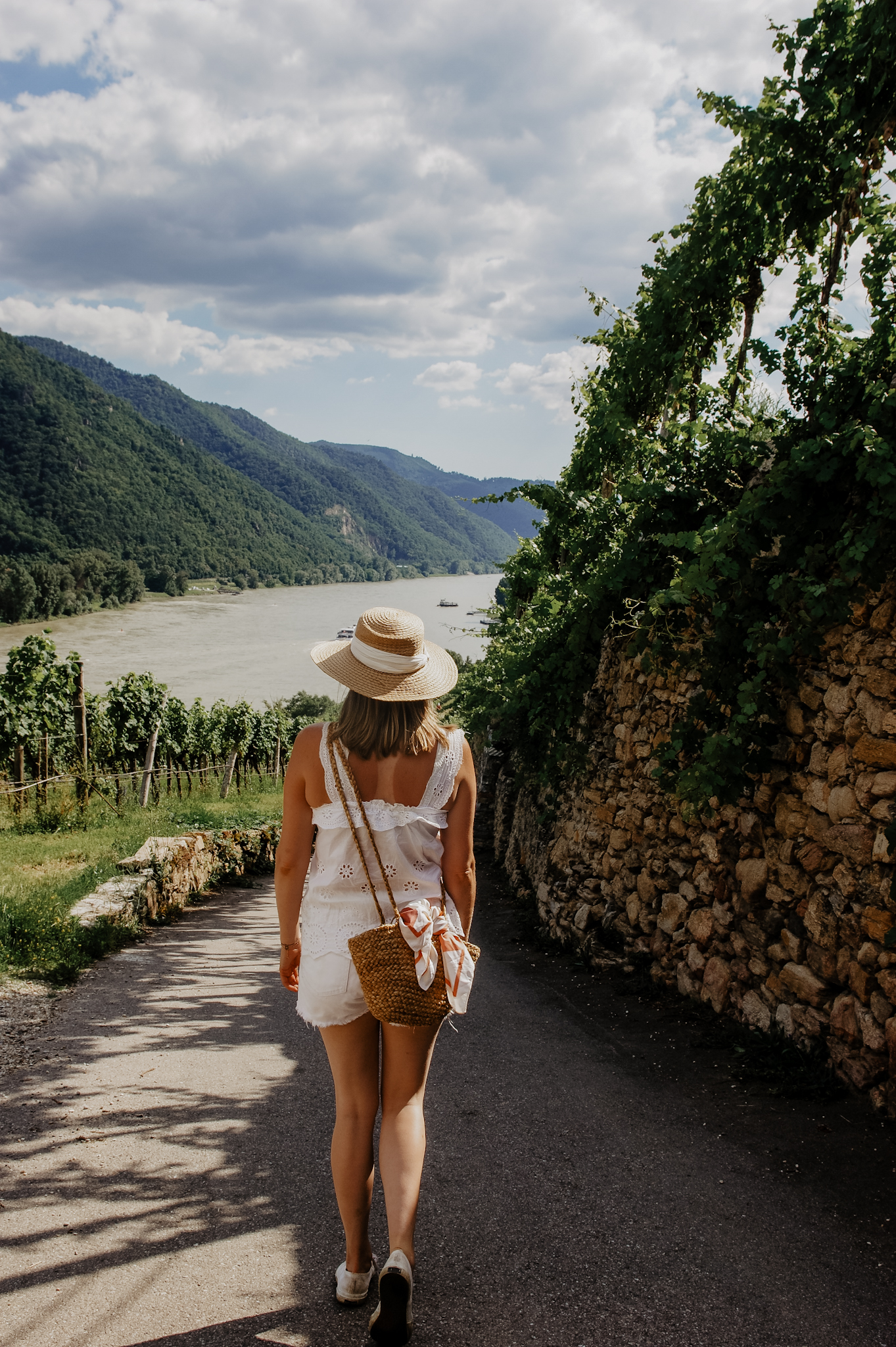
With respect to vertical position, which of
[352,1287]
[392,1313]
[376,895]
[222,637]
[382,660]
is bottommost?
[222,637]

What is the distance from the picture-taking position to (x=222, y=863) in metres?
7.91

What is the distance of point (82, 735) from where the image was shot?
11.4 m

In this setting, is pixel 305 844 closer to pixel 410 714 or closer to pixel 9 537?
pixel 410 714

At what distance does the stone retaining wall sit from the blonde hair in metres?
4.07

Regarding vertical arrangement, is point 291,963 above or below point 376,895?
below

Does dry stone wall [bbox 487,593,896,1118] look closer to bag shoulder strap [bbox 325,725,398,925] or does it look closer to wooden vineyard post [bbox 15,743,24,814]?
bag shoulder strap [bbox 325,725,398,925]

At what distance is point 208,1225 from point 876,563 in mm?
3142

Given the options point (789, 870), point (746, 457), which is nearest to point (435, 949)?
point (789, 870)

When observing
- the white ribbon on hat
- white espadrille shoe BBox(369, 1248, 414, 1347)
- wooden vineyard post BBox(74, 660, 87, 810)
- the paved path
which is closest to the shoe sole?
white espadrille shoe BBox(369, 1248, 414, 1347)

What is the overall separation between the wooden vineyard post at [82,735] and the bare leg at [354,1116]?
28.3 feet

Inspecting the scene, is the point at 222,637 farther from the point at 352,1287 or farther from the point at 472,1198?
the point at 352,1287

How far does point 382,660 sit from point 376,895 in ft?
1.90

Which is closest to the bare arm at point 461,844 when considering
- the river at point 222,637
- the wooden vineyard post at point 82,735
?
the wooden vineyard post at point 82,735

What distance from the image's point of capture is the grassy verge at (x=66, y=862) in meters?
4.59
